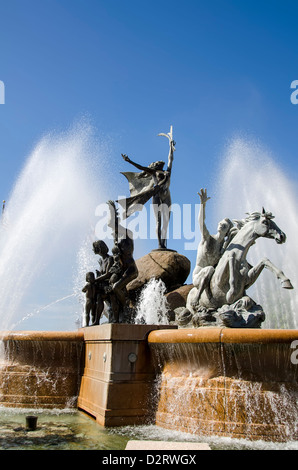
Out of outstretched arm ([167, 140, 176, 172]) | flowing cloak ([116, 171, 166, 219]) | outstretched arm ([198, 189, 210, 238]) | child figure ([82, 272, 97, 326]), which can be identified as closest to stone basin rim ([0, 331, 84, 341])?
child figure ([82, 272, 97, 326])

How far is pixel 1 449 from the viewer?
16.9 ft

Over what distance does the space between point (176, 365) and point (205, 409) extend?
86cm

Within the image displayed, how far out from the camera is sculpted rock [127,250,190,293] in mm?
13047

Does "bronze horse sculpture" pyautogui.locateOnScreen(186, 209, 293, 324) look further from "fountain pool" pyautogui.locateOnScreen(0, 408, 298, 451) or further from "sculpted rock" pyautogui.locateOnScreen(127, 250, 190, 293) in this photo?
"fountain pool" pyautogui.locateOnScreen(0, 408, 298, 451)

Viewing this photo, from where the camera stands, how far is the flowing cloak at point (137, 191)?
41.4 ft

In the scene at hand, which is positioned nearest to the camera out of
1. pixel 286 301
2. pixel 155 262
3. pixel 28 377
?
pixel 28 377

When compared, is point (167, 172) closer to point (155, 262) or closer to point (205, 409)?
point (155, 262)

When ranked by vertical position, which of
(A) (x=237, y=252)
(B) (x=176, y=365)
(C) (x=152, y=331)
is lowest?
(B) (x=176, y=365)

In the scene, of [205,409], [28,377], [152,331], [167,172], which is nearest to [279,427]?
[205,409]

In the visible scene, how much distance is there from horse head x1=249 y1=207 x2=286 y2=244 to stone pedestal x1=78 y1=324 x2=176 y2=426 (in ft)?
13.0

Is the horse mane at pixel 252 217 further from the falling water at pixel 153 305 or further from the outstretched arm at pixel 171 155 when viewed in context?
the outstretched arm at pixel 171 155

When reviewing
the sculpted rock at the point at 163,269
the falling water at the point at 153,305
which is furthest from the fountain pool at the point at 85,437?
the sculpted rock at the point at 163,269

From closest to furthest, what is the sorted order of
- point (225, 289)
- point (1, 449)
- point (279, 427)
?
point (1, 449), point (279, 427), point (225, 289)

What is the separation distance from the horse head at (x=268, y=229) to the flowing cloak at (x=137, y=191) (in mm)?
3820
